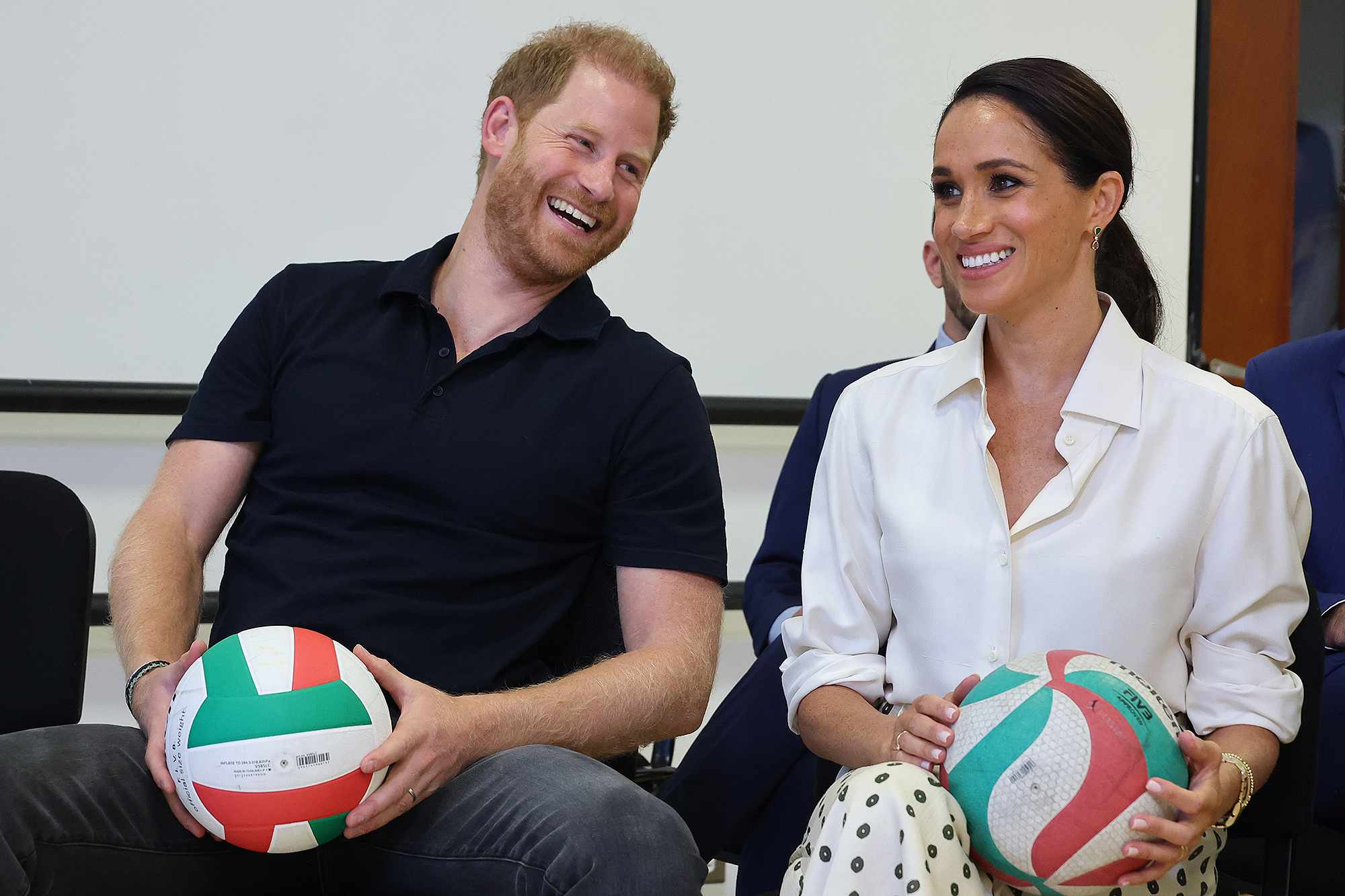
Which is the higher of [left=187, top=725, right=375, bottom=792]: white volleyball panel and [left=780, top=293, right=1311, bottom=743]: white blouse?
[left=780, top=293, right=1311, bottom=743]: white blouse

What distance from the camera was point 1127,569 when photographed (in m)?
1.60

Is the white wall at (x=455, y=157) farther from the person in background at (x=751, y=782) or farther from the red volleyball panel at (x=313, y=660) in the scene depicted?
the red volleyball panel at (x=313, y=660)

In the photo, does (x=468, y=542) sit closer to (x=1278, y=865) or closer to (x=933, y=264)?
(x=1278, y=865)

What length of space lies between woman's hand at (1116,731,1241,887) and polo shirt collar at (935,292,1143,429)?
43 centimetres

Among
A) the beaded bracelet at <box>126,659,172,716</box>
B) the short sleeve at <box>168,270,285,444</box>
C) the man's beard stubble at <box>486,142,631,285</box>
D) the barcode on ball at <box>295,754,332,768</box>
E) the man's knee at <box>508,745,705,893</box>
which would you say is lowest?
the man's knee at <box>508,745,705,893</box>

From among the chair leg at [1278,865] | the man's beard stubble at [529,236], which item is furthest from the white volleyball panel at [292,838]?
the chair leg at [1278,865]

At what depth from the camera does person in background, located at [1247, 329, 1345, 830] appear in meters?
2.14

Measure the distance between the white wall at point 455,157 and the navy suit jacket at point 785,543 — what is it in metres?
1.01

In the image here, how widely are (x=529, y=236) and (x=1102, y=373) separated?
870mm

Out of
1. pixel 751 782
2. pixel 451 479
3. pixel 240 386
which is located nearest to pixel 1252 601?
pixel 751 782

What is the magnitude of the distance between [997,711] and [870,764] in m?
0.21

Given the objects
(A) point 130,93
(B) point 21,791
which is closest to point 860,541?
(B) point 21,791

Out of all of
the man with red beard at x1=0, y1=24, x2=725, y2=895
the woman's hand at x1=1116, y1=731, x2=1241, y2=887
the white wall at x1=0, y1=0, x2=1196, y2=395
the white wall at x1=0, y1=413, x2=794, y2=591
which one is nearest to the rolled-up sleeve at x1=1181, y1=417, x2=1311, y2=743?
the woman's hand at x1=1116, y1=731, x2=1241, y2=887

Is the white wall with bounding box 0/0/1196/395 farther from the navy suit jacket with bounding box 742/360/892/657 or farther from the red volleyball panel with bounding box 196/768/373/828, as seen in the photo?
the red volleyball panel with bounding box 196/768/373/828
